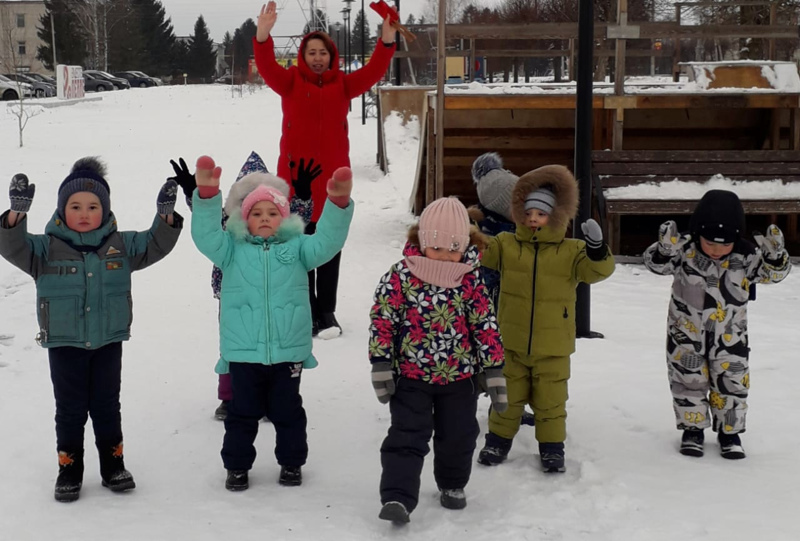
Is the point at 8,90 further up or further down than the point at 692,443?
further up

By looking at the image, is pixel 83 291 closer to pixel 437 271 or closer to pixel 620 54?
pixel 437 271

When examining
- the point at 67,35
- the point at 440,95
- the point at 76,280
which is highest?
the point at 67,35

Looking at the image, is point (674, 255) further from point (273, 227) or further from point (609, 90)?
point (609, 90)

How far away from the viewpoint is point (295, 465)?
4070 millimetres

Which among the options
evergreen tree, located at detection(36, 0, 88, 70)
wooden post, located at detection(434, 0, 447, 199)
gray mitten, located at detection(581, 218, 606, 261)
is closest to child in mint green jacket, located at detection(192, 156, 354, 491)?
gray mitten, located at detection(581, 218, 606, 261)

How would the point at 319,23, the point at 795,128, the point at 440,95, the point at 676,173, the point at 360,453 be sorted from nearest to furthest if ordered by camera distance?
the point at 360,453 → the point at 440,95 → the point at 676,173 → the point at 795,128 → the point at 319,23

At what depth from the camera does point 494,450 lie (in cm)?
430

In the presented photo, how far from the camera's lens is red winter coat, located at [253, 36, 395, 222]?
626 cm

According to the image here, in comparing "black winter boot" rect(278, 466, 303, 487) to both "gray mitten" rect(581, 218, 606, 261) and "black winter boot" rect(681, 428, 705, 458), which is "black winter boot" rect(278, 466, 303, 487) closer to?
"gray mitten" rect(581, 218, 606, 261)

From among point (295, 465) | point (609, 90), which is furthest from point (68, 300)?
point (609, 90)

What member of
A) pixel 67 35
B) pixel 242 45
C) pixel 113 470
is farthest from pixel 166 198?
pixel 242 45

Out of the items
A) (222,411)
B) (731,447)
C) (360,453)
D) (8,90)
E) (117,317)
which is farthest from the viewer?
(8,90)

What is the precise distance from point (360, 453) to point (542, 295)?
118 centimetres

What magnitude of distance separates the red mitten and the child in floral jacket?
348 millimetres
